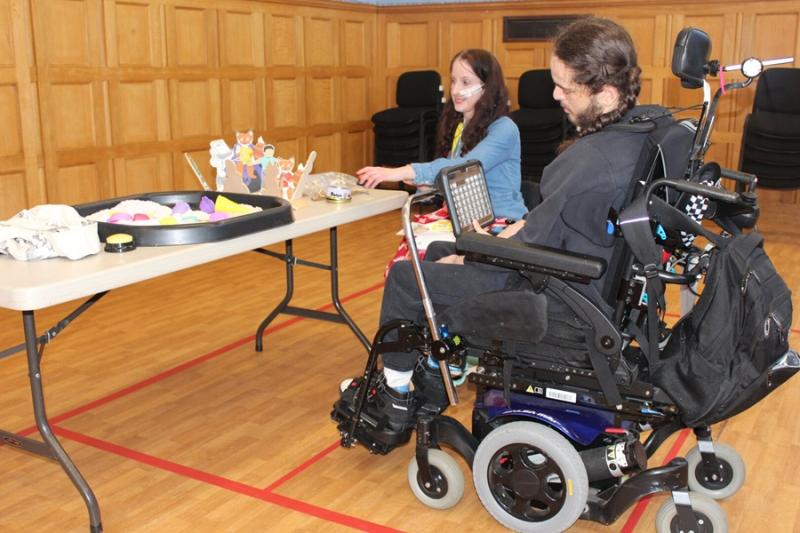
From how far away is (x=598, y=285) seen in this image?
2.06 m

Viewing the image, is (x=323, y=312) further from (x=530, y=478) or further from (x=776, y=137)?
(x=776, y=137)

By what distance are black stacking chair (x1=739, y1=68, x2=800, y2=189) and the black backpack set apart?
3.95 meters

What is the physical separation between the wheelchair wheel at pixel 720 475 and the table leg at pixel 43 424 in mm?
1550

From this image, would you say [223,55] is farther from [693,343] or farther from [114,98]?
[693,343]

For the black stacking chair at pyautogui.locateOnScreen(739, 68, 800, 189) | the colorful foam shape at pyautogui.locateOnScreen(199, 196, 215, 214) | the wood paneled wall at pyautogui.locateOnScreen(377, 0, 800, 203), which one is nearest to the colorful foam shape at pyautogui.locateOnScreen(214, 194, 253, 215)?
the colorful foam shape at pyautogui.locateOnScreen(199, 196, 215, 214)

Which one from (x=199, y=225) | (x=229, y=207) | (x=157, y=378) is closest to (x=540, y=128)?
(x=157, y=378)

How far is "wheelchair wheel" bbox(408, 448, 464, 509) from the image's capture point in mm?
2307

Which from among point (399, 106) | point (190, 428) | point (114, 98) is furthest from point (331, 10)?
point (190, 428)

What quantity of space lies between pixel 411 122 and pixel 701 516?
5374 mm

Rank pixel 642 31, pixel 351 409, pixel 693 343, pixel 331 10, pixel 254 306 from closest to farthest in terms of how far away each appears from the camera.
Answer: pixel 693 343
pixel 351 409
pixel 254 306
pixel 642 31
pixel 331 10

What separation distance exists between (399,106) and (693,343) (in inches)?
230

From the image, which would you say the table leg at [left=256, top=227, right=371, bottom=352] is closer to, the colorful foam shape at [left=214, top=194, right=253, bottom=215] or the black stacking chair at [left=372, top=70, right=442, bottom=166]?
the colorful foam shape at [left=214, top=194, right=253, bottom=215]

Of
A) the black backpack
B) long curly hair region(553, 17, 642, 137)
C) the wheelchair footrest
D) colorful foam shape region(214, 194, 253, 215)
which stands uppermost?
long curly hair region(553, 17, 642, 137)

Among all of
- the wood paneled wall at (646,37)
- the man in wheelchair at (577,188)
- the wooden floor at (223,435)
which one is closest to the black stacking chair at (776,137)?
the wood paneled wall at (646,37)
